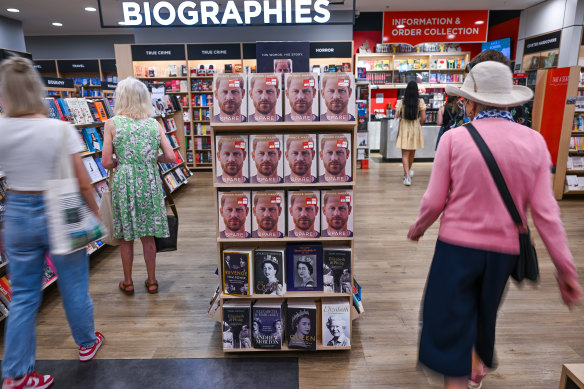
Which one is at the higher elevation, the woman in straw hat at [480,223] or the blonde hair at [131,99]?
the blonde hair at [131,99]

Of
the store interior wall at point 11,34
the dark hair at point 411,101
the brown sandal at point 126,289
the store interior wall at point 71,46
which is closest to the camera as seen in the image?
the brown sandal at point 126,289

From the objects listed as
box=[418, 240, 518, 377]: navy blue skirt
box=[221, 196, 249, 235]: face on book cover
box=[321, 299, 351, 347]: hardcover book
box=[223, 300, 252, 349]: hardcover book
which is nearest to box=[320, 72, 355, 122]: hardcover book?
box=[221, 196, 249, 235]: face on book cover

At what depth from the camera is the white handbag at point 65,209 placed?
1.87 metres

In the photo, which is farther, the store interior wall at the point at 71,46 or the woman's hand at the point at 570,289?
the store interior wall at the point at 71,46

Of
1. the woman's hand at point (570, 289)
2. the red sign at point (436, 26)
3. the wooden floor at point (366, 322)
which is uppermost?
the red sign at point (436, 26)

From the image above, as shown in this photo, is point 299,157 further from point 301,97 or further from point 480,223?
point 480,223

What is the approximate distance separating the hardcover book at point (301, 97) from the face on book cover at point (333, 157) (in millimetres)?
172

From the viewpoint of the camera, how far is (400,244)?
14.5ft

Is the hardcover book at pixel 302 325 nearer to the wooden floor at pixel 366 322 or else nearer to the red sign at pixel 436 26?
the wooden floor at pixel 366 322

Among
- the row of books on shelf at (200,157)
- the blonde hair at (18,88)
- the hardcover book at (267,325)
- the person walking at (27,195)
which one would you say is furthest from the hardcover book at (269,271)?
the row of books on shelf at (200,157)

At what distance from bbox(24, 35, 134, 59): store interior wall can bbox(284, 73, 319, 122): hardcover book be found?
43.1 ft

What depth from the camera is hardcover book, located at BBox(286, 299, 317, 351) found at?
96.8 inches

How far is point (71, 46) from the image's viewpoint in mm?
13000

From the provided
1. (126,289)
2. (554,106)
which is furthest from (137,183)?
(554,106)
